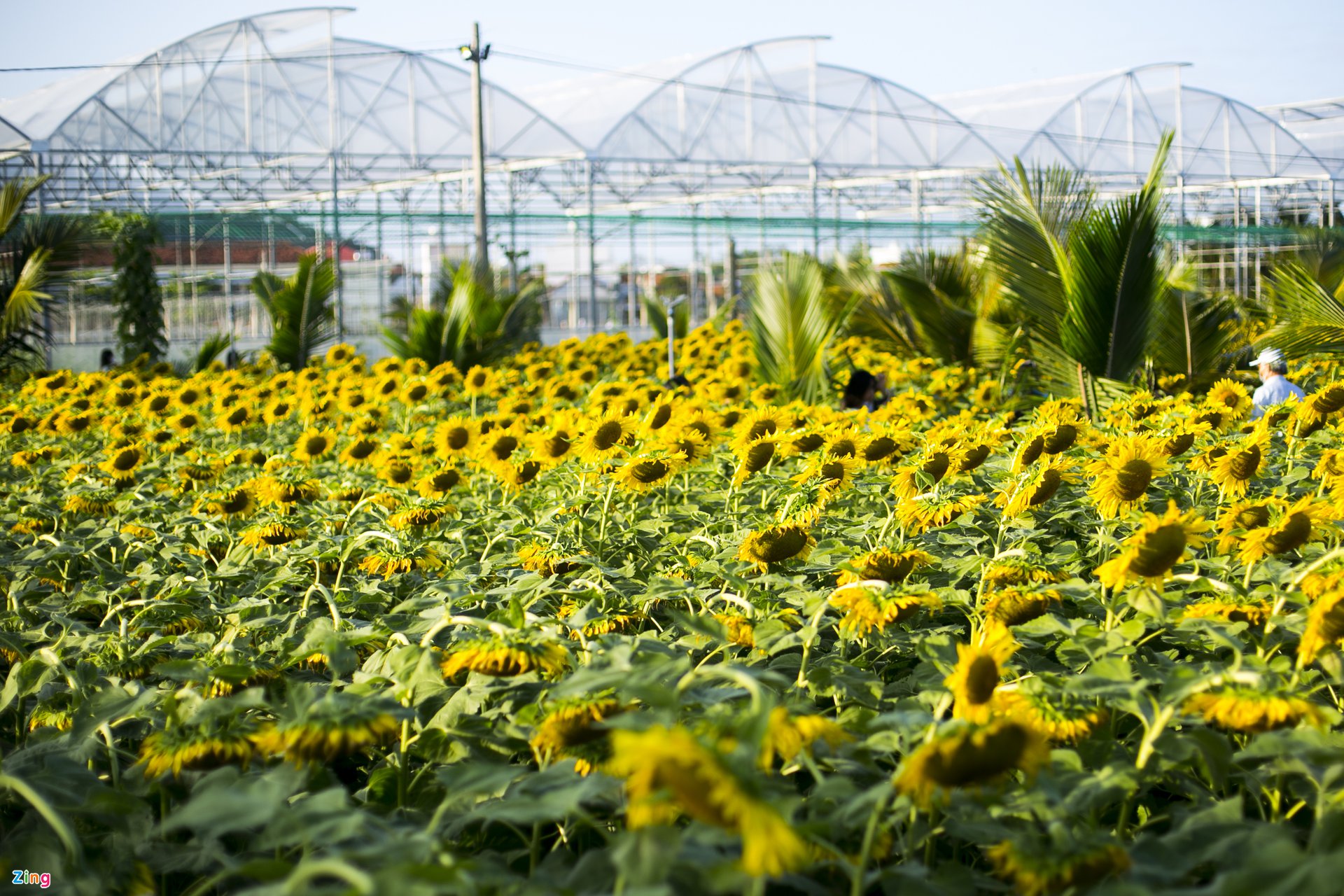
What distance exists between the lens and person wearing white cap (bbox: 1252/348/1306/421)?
19.5ft

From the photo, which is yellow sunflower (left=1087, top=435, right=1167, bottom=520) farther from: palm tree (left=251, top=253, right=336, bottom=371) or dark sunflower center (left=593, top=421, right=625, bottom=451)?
palm tree (left=251, top=253, right=336, bottom=371)

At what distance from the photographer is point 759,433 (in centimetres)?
342

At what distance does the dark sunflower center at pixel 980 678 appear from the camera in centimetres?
144

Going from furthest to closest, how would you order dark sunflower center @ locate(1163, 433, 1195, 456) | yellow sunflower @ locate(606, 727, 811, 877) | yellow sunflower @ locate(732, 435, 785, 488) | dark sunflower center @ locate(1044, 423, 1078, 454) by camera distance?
yellow sunflower @ locate(732, 435, 785, 488), dark sunflower center @ locate(1044, 423, 1078, 454), dark sunflower center @ locate(1163, 433, 1195, 456), yellow sunflower @ locate(606, 727, 811, 877)

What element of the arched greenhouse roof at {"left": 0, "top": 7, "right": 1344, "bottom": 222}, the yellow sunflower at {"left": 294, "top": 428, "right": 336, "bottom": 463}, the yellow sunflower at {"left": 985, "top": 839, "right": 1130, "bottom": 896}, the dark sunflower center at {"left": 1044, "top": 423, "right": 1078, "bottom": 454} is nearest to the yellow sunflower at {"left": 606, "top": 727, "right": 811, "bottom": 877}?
the yellow sunflower at {"left": 985, "top": 839, "right": 1130, "bottom": 896}

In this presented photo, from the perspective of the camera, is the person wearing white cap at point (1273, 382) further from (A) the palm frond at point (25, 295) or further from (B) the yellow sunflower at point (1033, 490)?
(A) the palm frond at point (25, 295)

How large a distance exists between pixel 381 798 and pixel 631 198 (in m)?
25.4

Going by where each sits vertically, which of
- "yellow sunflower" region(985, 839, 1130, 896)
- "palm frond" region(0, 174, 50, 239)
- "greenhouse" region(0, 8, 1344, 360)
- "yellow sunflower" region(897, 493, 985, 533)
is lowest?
"yellow sunflower" region(985, 839, 1130, 896)

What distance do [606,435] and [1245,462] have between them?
1.66 m

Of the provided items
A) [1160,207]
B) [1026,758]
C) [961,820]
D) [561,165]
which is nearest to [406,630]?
[961,820]

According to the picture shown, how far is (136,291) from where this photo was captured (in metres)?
15.5

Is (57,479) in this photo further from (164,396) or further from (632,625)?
(632,625)

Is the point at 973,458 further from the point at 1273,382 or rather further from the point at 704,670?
the point at 1273,382

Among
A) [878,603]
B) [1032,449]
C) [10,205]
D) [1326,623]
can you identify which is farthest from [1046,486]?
[10,205]
